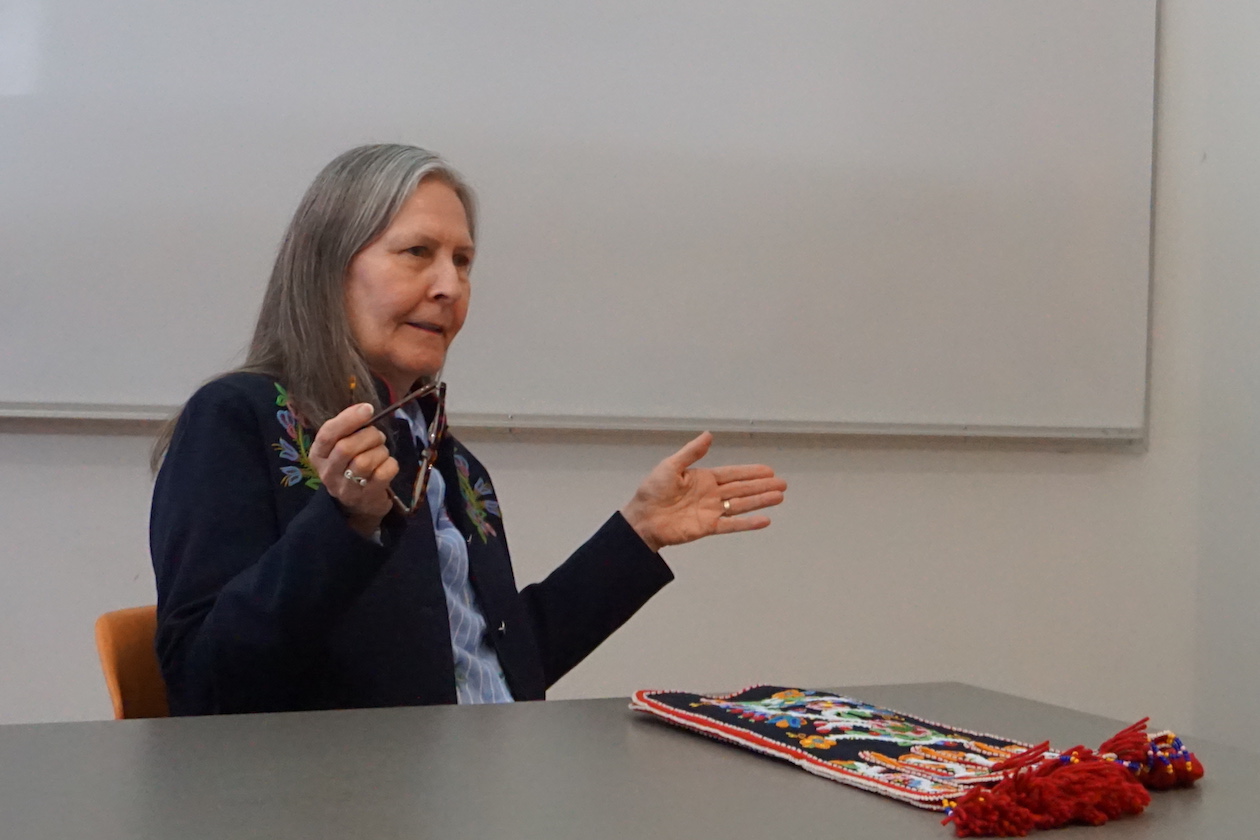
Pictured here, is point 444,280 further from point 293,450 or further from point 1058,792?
point 1058,792

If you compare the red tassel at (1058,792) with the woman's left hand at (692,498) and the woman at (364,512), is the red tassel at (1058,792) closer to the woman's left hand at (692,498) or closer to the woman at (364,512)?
the woman at (364,512)

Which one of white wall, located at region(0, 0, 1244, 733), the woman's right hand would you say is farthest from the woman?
white wall, located at region(0, 0, 1244, 733)

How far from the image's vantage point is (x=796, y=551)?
2.63 m

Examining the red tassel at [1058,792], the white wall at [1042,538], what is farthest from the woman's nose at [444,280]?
the white wall at [1042,538]

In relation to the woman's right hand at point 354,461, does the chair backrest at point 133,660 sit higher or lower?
lower

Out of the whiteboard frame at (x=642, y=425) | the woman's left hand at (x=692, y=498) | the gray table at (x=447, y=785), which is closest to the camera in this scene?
the gray table at (x=447, y=785)

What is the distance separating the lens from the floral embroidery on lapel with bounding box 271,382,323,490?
1268 millimetres

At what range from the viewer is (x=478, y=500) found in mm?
1568

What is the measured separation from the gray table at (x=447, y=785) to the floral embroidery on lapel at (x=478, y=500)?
483mm

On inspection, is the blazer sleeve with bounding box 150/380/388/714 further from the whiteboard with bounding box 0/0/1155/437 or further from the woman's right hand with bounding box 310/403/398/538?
the whiteboard with bounding box 0/0/1155/437

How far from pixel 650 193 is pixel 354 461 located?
1587 mm

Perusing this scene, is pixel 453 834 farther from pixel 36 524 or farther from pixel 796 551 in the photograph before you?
pixel 796 551

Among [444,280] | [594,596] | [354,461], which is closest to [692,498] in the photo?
[594,596]

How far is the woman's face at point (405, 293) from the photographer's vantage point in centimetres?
142
